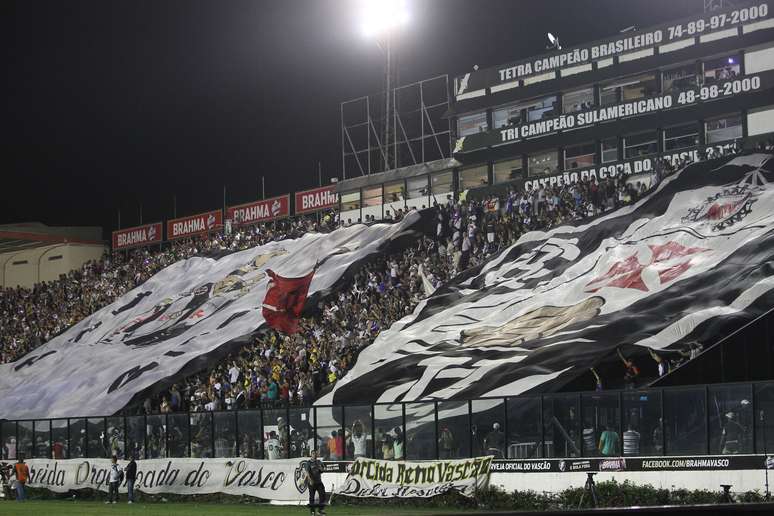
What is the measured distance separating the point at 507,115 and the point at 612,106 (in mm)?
7025

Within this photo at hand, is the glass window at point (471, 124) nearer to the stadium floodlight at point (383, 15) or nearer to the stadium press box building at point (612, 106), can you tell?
the stadium press box building at point (612, 106)

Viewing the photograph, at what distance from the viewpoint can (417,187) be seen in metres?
66.5

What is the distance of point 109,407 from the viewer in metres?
51.3

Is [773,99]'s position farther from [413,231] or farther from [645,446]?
[645,446]

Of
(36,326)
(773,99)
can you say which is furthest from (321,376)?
(36,326)

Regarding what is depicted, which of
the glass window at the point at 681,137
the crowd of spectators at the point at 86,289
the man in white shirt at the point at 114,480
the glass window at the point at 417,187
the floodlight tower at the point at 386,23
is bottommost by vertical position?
the man in white shirt at the point at 114,480

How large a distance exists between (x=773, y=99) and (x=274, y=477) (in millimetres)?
27696

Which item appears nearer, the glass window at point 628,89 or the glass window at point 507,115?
the glass window at point 628,89

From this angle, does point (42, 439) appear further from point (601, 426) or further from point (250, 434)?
point (601, 426)

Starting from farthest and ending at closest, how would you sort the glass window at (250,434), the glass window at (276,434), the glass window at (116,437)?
1. the glass window at (116,437)
2. the glass window at (250,434)
3. the glass window at (276,434)

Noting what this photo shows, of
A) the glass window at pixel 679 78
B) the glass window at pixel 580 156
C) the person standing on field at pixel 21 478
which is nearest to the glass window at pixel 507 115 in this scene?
the glass window at pixel 580 156

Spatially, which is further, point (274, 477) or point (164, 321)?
point (164, 321)

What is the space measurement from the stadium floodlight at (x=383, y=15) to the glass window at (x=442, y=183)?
9291 millimetres

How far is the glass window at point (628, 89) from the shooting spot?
5466cm
